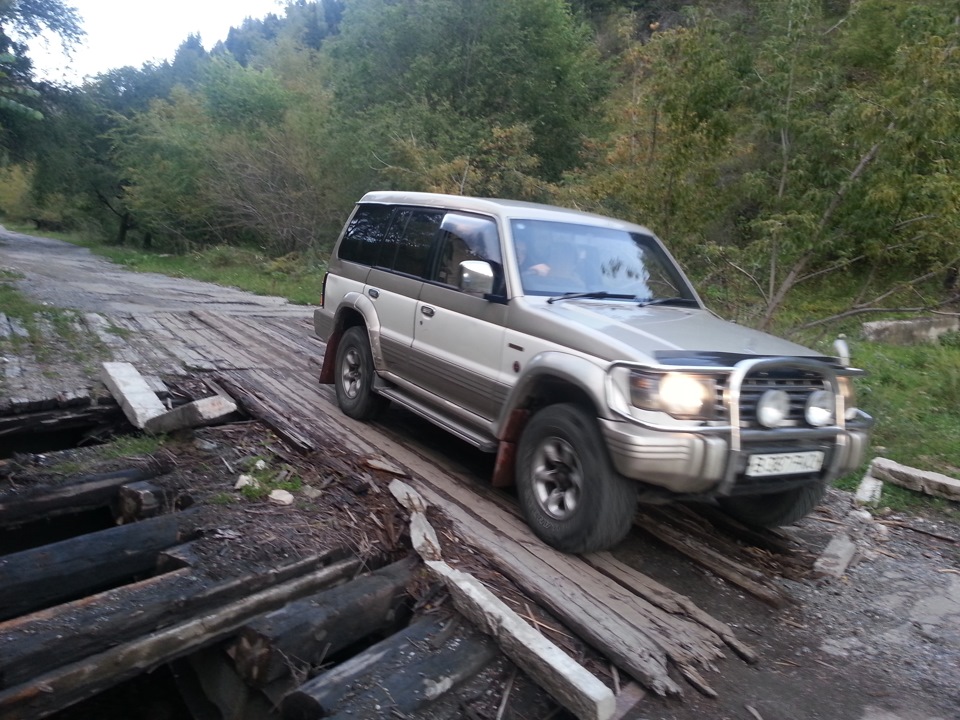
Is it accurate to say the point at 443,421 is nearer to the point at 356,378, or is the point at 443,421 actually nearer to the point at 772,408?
the point at 356,378

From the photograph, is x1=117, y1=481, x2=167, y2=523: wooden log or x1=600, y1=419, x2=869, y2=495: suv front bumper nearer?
x1=600, y1=419, x2=869, y2=495: suv front bumper

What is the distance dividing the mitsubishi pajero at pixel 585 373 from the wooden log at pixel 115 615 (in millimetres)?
1458

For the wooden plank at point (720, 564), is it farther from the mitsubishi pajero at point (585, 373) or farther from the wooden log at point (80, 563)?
the wooden log at point (80, 563)

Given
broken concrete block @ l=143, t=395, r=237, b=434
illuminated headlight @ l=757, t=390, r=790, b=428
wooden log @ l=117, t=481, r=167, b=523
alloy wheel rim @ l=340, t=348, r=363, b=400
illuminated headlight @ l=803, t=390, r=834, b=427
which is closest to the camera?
illuminated headlight @ l=757, t=390, r=790, b=428

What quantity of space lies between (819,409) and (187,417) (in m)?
4.64

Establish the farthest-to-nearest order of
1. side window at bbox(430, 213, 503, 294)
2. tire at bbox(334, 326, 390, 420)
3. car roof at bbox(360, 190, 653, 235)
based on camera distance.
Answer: tire at bbox(334, 326, 390, 420), car roof at bbox(360, 190, 653, 235), side window at bbox(430, 213, 503, 294)

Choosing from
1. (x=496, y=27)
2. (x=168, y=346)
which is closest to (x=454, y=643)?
(x=168, y=346)

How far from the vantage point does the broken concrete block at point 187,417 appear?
605 centimetres

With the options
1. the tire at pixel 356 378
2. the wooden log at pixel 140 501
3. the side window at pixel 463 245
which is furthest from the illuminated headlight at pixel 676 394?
the wooden log at pixel 140 501

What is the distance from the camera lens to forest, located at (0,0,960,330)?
27.0ft

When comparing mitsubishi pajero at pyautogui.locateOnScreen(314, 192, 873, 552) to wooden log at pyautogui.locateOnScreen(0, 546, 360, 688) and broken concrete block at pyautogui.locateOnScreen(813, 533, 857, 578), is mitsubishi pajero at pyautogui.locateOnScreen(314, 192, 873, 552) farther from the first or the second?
wooden log at pyautogui.locateOnScreen(0, 546, 360, 688)

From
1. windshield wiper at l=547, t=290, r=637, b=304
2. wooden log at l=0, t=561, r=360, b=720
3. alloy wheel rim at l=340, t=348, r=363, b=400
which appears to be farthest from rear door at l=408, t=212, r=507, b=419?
wooden log at l=0, t=561, r=360, b=720

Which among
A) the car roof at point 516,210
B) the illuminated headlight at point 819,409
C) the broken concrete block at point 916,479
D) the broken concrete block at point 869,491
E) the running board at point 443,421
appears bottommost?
the broken concrete block at point 869,491

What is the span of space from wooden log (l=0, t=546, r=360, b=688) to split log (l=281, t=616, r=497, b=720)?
808mm
